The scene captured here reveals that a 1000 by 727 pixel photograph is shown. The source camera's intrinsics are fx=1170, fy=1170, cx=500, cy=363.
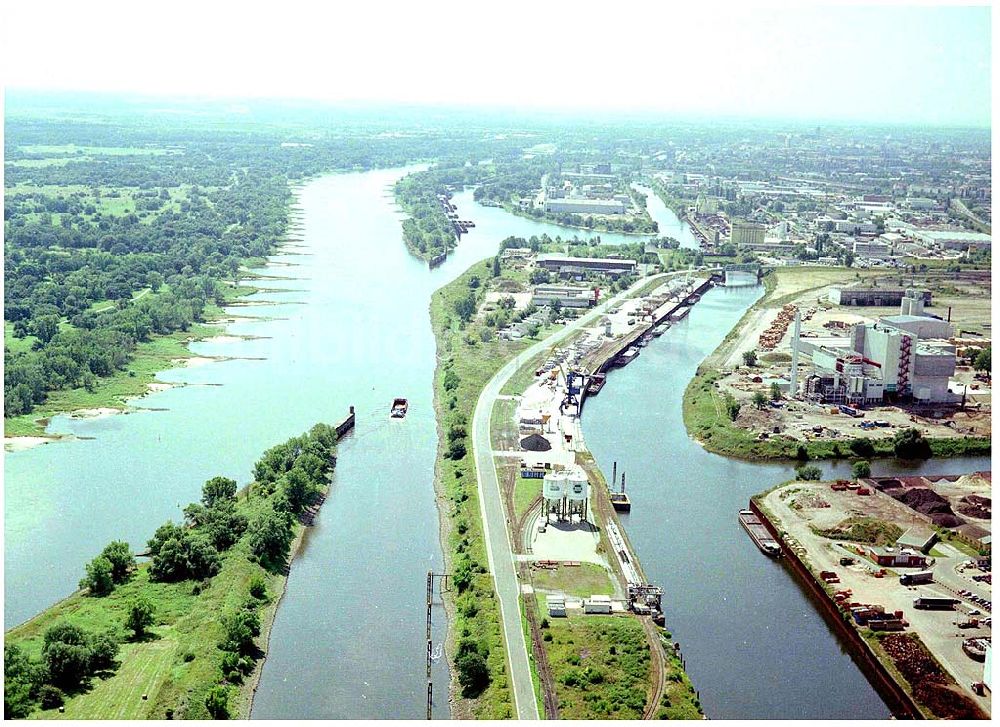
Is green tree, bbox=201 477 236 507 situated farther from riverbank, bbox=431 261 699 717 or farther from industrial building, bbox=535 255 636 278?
industrial building, bbox=535 255 636 278

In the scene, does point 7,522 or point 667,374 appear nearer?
point 7,522

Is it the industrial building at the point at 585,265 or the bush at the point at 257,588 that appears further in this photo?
the industrial building at the point at 585,265

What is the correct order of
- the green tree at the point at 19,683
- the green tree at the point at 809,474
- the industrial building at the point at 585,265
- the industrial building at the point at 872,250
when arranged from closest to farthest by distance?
the green tree at the point at 19,683
the green tree at the point at 809,474
the industrial building at the point at 585,265
the industrial building at the point at 872,250

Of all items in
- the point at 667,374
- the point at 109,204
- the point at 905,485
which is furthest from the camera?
the point at 109,204

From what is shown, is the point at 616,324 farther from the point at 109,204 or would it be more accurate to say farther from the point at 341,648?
the point at 109,204

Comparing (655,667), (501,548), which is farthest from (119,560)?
(655,667)

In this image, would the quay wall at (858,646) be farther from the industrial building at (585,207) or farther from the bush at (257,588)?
the industrial building at (585,207)

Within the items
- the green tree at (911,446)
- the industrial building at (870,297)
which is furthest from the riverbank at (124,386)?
the industrial building at (870,297)

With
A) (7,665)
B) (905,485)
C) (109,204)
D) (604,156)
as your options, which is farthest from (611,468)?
(604,156)
